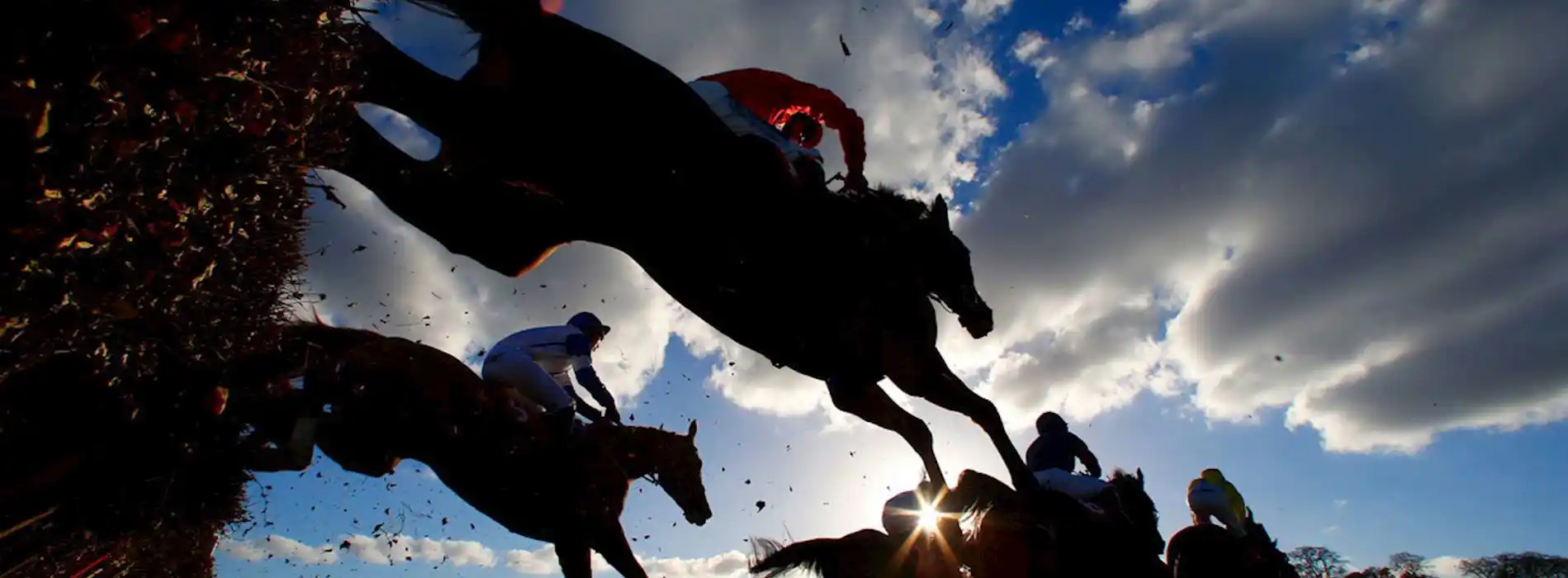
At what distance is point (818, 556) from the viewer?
332 cm

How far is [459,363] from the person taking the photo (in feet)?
17.7

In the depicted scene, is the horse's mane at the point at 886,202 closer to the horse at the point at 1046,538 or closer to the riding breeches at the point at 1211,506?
the horse at the point at 1046,538

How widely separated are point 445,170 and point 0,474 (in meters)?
1.92

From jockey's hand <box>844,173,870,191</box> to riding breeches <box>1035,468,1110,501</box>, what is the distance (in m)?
2.43

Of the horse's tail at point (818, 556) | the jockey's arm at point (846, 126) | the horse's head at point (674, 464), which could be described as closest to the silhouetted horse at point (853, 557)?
the horse's tail at point (818, 556)

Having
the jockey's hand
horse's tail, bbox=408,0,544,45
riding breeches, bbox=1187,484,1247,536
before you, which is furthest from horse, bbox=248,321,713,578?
riding breeches, bbox=1187,484,1247,536

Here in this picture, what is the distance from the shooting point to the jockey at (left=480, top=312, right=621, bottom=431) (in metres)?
5.49

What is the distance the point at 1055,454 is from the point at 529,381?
439 centimetres

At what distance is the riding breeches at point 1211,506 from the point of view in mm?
5828

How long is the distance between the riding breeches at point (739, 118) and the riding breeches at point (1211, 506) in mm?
4593

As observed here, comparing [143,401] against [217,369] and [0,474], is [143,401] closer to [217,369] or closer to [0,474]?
[217,369]

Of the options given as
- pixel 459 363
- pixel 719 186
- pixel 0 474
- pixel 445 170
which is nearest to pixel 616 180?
pixel 719 186

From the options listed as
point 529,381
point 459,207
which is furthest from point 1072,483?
point 459,207

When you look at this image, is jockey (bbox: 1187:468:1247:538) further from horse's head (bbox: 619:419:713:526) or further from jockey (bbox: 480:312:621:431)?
jockey (bbox: 480:312:621:431)
